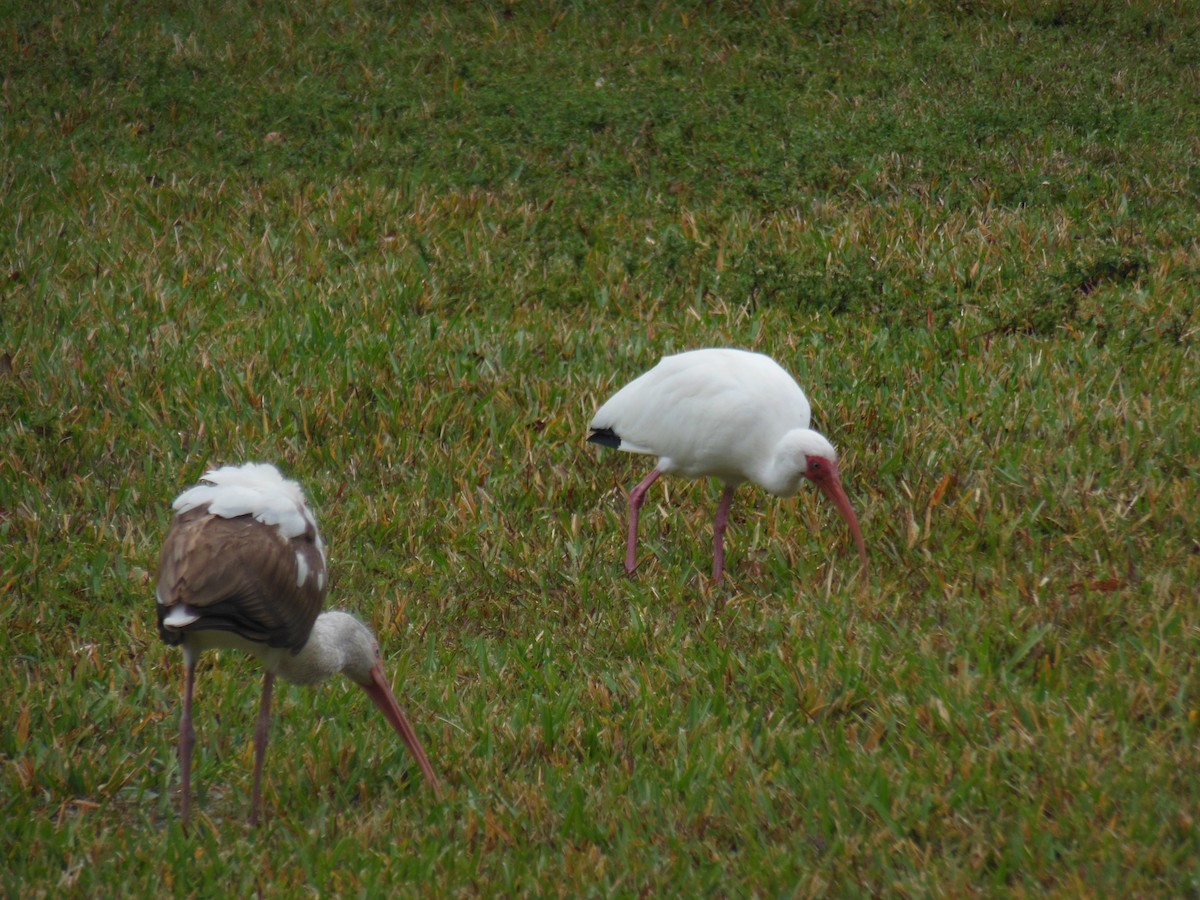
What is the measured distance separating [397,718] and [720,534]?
1672mm

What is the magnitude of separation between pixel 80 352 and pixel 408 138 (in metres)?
3.53

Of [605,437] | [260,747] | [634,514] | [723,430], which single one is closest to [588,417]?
[605,437]

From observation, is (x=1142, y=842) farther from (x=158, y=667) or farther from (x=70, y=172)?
(x=70, y=172)

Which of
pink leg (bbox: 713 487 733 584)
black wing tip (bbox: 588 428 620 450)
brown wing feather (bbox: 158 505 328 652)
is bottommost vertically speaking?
pink leg (bbox: 713 487 733 584)

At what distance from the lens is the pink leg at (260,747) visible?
3676mm

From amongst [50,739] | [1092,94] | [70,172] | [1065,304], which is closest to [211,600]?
[50,739]

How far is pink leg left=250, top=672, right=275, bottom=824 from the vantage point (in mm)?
3676

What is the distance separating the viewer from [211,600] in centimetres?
342

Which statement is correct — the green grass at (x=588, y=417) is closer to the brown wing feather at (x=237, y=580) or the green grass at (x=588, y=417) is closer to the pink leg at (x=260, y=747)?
the pink leg at (x=260, y=747)

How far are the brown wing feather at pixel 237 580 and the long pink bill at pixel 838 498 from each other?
6.35 ft

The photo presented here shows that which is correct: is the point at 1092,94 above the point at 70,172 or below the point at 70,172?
above

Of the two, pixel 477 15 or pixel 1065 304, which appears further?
pixel 477 15

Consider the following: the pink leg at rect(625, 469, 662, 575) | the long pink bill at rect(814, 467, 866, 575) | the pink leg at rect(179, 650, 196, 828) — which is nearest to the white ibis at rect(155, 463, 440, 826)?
the pink leg at rect(179, 650, 196, 828)

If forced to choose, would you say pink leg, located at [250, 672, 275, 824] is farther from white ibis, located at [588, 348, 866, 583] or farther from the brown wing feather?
white ibis, located at [588, 348, 866, 583]
